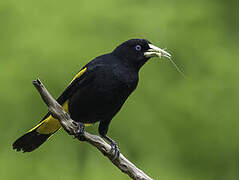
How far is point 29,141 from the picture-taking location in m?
5.14

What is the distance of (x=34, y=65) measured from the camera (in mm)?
7160

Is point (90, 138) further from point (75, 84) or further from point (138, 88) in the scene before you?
point (138, 88)

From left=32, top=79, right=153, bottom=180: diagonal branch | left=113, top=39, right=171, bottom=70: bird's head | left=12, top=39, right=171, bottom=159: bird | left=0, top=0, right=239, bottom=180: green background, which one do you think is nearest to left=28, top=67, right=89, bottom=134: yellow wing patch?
left=12, top=39, right=171, bottom=159: bird

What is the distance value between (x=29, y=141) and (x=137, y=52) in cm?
140

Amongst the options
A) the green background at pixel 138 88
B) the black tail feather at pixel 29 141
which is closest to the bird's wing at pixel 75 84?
the black tail feather at pixel 29 141

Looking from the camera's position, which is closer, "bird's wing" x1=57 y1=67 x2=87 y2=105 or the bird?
the bird

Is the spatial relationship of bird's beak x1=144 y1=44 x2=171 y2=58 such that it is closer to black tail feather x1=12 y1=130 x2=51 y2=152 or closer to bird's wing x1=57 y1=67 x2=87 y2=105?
bird's wing x1=57 y1=67 x2=87 y2=105

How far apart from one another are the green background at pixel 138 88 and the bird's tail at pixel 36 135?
1643 mm

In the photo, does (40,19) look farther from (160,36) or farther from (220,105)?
(220,105)

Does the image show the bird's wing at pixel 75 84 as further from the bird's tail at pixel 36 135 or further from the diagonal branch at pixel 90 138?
the diagonal branch at pixel 90 138

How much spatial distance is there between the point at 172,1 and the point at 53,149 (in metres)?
3.17

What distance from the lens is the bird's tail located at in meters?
5.08

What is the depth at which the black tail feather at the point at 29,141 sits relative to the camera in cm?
506

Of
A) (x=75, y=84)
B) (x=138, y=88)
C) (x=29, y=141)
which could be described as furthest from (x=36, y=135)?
(x=138, y=88)
